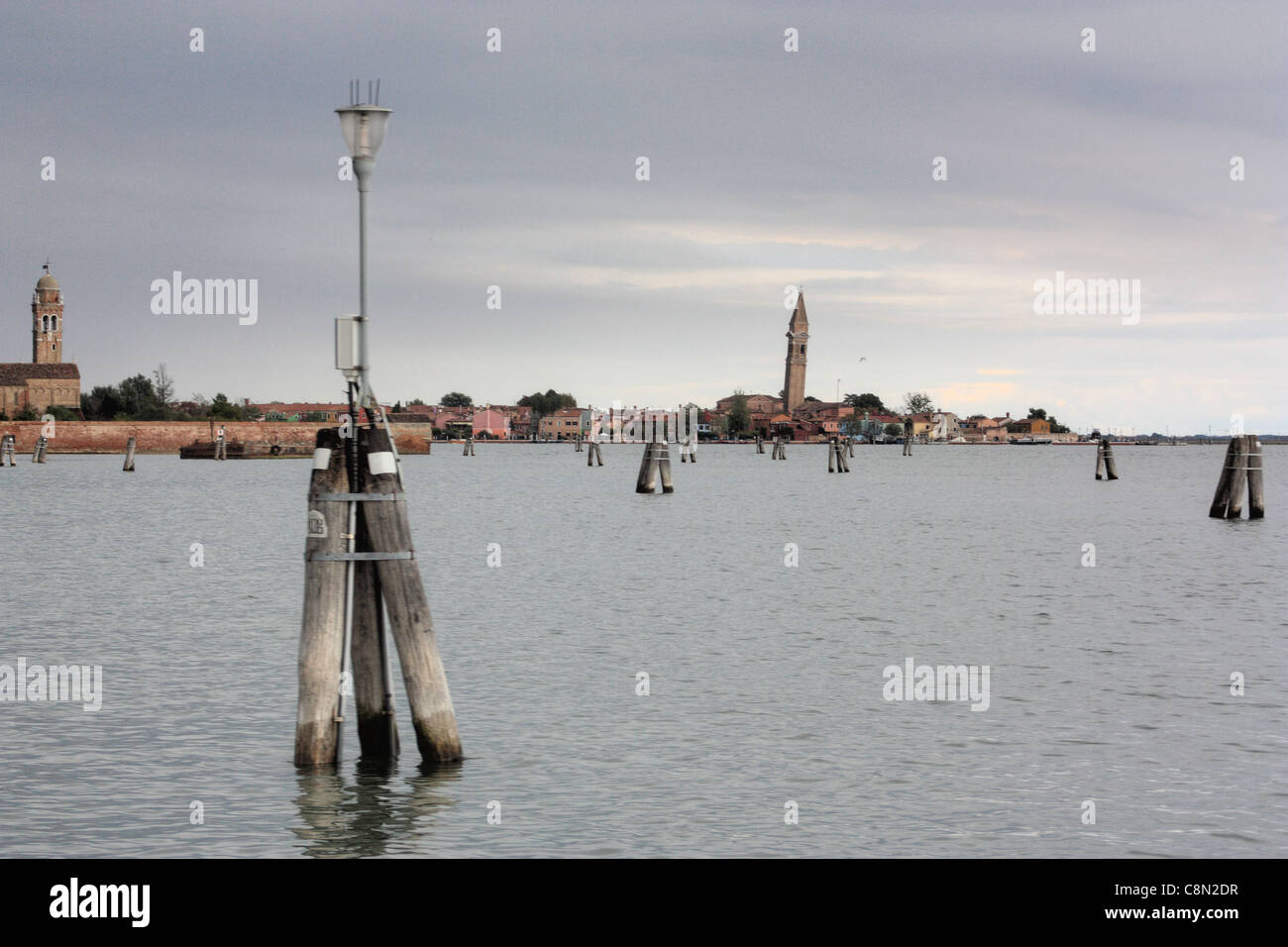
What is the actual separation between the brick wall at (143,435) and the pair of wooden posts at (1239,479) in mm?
100245

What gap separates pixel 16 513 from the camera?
A: 1976 inches

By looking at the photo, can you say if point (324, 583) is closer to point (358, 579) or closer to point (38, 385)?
point (358, 579)

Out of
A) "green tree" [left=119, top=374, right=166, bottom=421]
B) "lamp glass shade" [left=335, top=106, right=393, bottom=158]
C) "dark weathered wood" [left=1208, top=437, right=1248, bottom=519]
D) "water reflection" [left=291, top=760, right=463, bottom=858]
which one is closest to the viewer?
"water reflection" [left=291, top=760, right=463, bottom=858]

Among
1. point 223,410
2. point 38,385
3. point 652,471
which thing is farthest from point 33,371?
point 652,471

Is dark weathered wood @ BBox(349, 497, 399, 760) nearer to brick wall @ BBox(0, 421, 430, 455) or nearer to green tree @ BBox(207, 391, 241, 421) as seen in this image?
brick wall @ BBox(0, 421, 430, 455)

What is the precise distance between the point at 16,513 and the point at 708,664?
1568 inches

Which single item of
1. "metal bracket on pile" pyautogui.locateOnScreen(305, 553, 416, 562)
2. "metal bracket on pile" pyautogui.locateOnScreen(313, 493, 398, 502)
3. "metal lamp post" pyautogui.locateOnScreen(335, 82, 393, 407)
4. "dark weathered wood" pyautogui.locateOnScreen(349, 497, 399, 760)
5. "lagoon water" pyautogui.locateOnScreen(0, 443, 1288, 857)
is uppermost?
"metal lamp post" pyautogui.locateOnScreen(335, 82, 393, 407)

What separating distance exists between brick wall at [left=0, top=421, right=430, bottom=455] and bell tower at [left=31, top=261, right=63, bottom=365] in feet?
201

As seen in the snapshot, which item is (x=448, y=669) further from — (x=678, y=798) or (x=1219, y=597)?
(x=1219, y=597)

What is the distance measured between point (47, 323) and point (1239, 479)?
595 ft

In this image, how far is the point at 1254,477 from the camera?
44.2 metres

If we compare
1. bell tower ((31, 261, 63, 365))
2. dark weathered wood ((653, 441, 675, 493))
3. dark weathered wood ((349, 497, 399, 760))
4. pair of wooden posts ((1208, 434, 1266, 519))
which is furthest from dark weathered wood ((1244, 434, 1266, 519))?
bell tower ((31, 261, 63, 365))

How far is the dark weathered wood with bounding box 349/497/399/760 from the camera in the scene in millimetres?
10891
